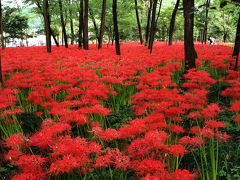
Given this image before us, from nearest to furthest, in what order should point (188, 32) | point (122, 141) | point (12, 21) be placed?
point (122, 141)
point (188, 32)
point (12, 21)

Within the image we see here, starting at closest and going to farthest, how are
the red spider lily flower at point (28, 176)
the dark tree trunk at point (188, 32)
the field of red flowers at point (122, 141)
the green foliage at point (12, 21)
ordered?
the red spider lily flower at point (28, 176) < the field of red flowers at point (122, 141) < the dark tree trunk at point (188, 32) < the green foliage at point (12, 21)

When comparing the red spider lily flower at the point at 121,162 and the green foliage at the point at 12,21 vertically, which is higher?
the green foliage at the point at 12,21

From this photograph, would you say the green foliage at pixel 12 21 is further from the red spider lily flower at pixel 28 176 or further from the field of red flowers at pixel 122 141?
the red spider lily flower at pixel 28 176

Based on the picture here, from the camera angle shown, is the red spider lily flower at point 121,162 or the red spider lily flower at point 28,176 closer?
the red spider lily flower at point 28,176

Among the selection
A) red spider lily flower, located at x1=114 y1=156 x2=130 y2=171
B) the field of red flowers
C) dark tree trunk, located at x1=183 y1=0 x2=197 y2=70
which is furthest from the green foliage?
red spider lily flower, located at x1=114 y1=156 x2=130 y2=171

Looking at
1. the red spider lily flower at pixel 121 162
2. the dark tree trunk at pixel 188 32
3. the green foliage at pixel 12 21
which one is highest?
the green foliage at pixel 12 21

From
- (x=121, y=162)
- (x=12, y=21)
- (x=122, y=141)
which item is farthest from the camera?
(x=12, y=21)

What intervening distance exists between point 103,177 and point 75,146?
1.19m

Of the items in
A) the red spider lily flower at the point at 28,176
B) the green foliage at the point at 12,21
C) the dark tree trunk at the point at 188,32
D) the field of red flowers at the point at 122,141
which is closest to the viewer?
the red spider lily flower at the point at 28,176

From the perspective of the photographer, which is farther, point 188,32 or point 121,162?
point 188,32

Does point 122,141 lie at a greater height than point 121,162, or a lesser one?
lesser

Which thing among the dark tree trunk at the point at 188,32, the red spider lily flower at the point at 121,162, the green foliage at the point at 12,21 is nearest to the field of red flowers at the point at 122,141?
the red spider lily flower at the point at 121,162

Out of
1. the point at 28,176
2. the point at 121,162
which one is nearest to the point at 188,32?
the point at 121,162

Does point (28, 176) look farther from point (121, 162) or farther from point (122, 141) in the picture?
point (122, 141)
